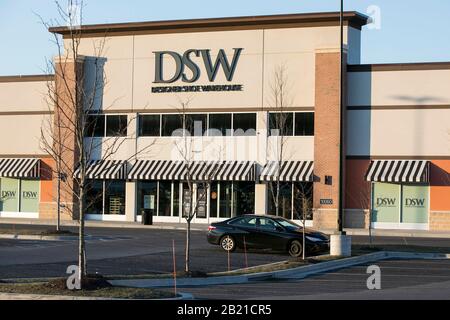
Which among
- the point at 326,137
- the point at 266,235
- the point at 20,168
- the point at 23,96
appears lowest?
the point at 266,235

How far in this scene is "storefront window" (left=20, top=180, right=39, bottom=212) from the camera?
5062 cm

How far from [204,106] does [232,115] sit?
1.72 meters

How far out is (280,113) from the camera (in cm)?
4528

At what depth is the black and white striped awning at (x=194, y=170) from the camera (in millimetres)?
45281

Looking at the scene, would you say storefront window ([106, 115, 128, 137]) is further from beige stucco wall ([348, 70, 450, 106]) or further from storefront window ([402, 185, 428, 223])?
storefront window ([402, 185, 428, 223])

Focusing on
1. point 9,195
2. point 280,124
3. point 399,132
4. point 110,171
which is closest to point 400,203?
point 399,132

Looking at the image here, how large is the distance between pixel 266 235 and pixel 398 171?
16.3 metres

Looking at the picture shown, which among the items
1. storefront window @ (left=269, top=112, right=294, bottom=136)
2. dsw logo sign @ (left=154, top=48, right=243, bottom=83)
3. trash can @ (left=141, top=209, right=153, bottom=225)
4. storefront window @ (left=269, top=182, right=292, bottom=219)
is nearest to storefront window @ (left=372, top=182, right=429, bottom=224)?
storefront window @ (left=269, top=182, right=292, bottom=219)

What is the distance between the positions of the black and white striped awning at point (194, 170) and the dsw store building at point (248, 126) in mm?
84

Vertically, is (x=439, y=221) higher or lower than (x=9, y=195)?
lower

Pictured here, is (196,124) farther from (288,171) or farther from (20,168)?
(20,168)

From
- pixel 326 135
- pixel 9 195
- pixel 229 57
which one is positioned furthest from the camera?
pixel 9 195
